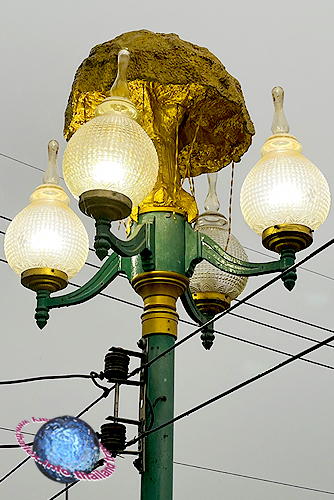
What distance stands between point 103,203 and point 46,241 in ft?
1.25

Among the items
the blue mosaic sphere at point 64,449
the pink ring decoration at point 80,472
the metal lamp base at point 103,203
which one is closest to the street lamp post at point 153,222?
the metal lamp base at point 103,203

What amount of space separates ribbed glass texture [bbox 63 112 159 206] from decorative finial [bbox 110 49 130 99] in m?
0.15

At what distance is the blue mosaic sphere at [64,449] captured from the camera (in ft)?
7.07

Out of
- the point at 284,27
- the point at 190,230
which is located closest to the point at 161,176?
the point at 190,230

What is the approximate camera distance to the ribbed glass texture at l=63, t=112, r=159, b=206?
2.21 metres

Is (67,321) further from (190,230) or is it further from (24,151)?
(190,230)

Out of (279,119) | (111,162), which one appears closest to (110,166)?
(111,162)

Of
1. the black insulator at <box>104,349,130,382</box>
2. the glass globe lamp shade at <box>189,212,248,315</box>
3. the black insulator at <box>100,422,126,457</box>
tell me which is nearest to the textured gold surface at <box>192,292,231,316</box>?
the glass globe lamp shade at <box>189,212,248,315</box>

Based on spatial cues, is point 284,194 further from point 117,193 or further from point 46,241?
point 46,241

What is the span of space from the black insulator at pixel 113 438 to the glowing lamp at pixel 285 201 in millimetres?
580

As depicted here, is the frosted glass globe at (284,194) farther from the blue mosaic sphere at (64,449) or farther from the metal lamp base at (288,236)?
the blue mosaic sphere at (64,449)

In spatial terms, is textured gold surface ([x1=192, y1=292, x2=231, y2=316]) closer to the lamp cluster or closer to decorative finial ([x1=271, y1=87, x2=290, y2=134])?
the lamp cluster

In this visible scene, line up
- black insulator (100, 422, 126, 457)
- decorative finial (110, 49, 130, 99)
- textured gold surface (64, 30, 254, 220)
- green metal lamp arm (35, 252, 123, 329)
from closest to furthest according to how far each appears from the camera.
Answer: black insulator (100, 422, 126, 457), decorative finial (110, 49, 130, 99), green metal lamp arm (35, 252, 123, 329), textured gold surface (64, 30, 254, 220)

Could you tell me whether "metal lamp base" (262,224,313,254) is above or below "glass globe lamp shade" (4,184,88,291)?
below
